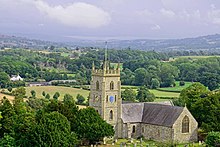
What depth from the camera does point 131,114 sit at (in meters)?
71.9

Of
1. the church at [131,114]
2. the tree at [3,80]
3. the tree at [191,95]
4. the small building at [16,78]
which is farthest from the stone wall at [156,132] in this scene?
the small building at [16,78]

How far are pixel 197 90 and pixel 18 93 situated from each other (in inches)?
1560

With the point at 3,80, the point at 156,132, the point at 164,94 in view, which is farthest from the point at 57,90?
the point at 156,132

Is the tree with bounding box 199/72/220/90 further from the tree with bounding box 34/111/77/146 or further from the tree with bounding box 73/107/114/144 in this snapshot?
the tree with bounding box 34/111/77/146

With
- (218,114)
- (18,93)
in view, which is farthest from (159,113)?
(18,93)

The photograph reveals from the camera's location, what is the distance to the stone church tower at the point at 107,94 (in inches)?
2763

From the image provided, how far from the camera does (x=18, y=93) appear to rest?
106m

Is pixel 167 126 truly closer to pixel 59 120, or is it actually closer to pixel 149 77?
pixel 59 120

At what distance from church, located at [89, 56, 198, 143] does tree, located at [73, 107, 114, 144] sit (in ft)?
16.0

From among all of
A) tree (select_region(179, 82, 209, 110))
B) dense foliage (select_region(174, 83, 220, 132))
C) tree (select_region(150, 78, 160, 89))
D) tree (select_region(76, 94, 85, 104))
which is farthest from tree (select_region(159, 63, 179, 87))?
dense foliage (select_region(174, 83, 220, 132))

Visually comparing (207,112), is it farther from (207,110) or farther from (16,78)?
(16,78)

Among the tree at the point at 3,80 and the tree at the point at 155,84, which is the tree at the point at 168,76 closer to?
the tree at the point at 155,84

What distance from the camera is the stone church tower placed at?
7019 centimetres

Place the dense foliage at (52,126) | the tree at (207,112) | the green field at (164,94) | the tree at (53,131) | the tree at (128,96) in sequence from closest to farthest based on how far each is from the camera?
the tree at (53,131)
the dense foliage at (52,126)
the tree at (207,112)
the tree at (128,96)
the green field at (164,94)
